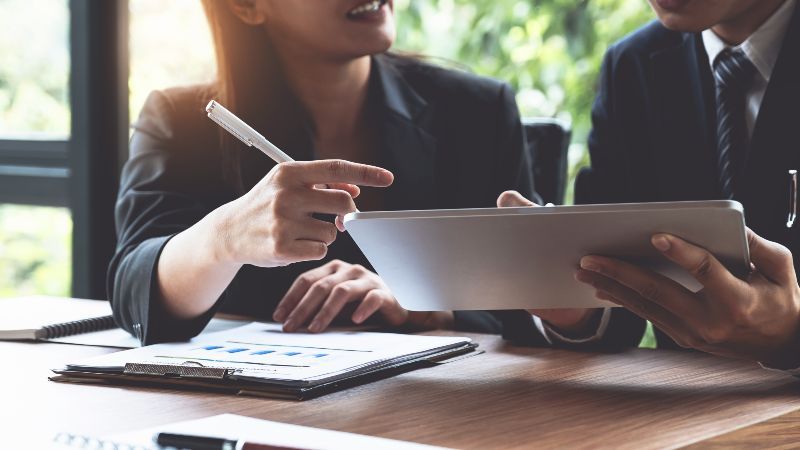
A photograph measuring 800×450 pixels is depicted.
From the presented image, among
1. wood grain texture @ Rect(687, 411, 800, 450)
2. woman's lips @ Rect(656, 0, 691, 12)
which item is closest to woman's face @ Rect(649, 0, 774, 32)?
woman's lips @ Rect(656, 0, 691, 12)

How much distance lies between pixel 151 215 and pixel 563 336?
2.43ft

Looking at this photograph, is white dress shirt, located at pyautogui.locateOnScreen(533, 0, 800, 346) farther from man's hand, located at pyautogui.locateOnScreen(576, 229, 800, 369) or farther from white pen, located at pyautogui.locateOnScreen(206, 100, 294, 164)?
white pen, located at pyautogui.locateOnScreen(206, 100, 294, 164)

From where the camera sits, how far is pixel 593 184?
1909 millimetres

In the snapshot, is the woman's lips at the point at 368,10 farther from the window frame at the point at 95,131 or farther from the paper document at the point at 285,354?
the window frame at the point at 95,131

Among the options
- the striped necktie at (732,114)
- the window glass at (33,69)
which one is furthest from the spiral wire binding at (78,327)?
the window glass at (33,69)

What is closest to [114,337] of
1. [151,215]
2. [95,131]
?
[151,215]

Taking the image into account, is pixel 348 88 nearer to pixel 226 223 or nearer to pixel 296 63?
pixel 296 63

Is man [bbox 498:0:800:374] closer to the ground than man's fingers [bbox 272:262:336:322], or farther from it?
farther from it

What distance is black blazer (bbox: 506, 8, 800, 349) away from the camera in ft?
5.56

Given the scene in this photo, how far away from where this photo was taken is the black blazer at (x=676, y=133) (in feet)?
5.56

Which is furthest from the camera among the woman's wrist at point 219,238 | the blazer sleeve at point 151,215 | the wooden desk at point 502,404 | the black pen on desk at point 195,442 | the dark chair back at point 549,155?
the dark chair back at point 549,155

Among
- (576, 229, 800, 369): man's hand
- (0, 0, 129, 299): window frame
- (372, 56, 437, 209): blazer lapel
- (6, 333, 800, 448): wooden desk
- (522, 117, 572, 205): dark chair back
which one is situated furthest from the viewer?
(0, 0, 129, 299): window frame

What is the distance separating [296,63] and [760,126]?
893 mm

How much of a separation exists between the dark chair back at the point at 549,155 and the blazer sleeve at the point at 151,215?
0.68 m
